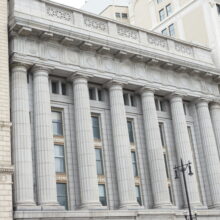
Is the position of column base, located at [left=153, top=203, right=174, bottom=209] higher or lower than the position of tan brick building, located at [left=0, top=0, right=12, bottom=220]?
lower

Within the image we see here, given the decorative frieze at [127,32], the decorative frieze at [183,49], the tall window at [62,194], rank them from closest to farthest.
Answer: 1. the tall window at [62,194]
2. the decorative frieze at [127,32]
3. the decorative frieze at [183,49]

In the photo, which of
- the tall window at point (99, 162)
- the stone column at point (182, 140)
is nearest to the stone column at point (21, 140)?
the tall window at point (99, 162)

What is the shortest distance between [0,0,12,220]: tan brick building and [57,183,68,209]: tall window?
6458mm

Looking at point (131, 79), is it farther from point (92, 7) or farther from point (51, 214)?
point (92, 7)

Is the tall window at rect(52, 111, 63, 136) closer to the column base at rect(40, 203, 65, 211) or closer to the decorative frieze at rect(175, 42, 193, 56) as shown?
the column base at rect(40, 203, 65, 211)

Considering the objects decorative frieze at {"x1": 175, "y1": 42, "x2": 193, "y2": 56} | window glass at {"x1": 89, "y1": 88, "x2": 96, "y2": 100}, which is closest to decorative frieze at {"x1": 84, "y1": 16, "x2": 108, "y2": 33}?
Result: window glass at {"x1": 89, "y1": 88, "x2": 96, "y2": 100}

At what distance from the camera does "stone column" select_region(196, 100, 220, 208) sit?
36.7 m

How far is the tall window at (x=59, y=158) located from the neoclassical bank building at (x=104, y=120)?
3.3 inches

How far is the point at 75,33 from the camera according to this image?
31484 mm

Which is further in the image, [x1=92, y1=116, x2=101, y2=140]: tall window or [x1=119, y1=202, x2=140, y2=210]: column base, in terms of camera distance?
[x1=92, y1=116, x2=101, y2=140]: tall window

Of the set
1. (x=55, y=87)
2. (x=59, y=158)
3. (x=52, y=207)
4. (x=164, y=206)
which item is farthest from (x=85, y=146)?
(x=164, y=206)

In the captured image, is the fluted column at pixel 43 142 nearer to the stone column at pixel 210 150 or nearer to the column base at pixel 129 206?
the column base at pixel 129 206

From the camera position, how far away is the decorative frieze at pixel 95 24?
34.3 meters

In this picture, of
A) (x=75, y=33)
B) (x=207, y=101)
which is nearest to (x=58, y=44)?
(x=75, y=33)
